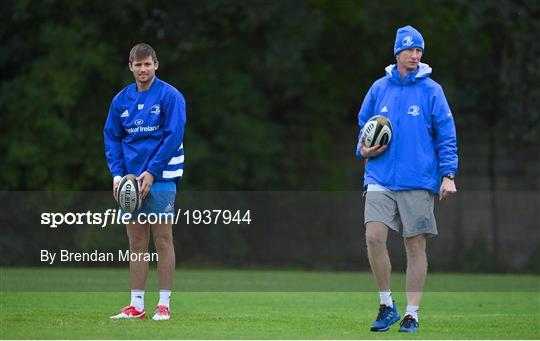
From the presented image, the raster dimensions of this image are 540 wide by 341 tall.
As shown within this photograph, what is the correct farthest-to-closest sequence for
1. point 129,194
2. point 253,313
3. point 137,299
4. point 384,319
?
point 253,313
point 137,299
point 129,194
point 384,319

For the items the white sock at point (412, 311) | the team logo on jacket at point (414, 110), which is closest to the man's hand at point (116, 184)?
the team logo on jacket at point (414, 110)

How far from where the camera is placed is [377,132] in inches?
322

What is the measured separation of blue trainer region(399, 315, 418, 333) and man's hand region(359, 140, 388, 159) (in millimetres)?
1297

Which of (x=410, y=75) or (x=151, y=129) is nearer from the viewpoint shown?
(x=410, y=75)

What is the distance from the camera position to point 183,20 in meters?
22.9

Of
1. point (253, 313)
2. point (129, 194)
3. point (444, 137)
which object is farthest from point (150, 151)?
point (444, 137)

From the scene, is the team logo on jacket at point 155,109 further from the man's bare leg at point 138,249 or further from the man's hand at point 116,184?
the man's bare leg at point 138,249

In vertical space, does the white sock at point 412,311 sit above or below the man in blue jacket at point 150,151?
below

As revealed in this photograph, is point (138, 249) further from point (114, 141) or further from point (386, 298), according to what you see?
point (386, 298)

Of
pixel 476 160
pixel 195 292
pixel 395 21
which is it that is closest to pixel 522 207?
pixel 476 160

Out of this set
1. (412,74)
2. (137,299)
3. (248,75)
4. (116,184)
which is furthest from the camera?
(248,75)

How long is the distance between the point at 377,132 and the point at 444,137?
21.7 inches

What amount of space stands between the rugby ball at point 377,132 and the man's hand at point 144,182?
5.84ft

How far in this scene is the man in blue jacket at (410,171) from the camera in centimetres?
827
